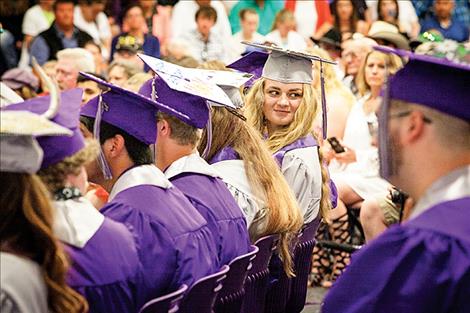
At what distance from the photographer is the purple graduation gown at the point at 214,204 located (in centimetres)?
497

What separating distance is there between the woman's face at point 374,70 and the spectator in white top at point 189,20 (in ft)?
13.7

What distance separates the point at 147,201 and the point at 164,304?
0.65m

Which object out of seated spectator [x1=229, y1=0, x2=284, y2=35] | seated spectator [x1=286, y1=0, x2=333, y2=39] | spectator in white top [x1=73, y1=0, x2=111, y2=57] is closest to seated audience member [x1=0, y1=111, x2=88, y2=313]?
spectator in white top [x1=73, y1=0, x2=111, y2=57]

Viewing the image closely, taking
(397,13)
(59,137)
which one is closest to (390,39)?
(397,13)

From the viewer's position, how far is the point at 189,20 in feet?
44.8

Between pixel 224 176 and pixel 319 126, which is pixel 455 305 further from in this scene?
pixel 319 126

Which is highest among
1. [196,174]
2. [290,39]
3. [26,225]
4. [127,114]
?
[26,225]

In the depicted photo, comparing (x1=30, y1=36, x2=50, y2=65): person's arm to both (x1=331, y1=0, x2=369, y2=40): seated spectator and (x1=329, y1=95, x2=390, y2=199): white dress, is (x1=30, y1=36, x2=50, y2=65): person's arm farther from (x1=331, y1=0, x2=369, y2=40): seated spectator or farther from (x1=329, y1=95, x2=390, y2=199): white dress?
(x1=329, y1=95, x2=390, y2=199): white dress

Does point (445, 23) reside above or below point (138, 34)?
below

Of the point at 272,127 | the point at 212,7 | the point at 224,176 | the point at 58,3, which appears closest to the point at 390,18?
the point at 212,7

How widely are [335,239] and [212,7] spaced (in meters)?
5.42

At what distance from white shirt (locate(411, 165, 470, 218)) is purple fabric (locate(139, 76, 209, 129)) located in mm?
2161

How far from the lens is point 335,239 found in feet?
28.3

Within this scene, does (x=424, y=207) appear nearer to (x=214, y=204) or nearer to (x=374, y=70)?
(x=214, y=204)
